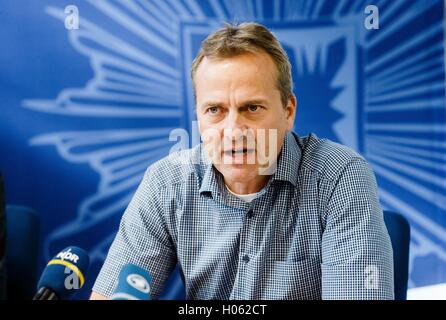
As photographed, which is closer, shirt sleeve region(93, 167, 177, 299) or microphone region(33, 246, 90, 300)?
microphone region(33, 246, 90, 300)

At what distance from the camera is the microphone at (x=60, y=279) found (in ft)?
2.82

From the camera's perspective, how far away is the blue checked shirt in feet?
3.79

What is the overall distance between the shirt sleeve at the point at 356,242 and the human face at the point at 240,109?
17cm

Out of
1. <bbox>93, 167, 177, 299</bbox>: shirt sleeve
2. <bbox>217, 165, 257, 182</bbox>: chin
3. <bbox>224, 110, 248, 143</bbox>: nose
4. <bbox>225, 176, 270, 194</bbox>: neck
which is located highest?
<bbox>224, 110, 248, 143</bbox>: nose

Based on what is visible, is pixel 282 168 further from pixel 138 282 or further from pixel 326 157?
pixel 138 282

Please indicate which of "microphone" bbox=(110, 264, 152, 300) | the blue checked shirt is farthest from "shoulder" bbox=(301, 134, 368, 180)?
"microphone" bbox=(110, 264, 152, 300)

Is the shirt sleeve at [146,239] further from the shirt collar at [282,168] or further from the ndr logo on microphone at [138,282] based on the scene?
the ndr logo on microphone at [138,282]

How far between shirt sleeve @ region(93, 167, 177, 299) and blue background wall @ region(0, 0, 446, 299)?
3cm

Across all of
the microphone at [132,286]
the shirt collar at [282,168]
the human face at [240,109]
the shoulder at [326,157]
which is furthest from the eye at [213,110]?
the microphone at [132,286]

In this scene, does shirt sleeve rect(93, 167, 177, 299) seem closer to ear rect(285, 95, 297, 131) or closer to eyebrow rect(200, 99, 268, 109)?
eyebrow rect(200, 99, 268, 109)

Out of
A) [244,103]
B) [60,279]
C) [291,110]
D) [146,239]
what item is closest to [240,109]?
[244,103]

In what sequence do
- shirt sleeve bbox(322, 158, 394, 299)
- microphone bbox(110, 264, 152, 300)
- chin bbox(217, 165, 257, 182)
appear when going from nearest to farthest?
microphone bbox(110, 264, 152, 300) → shirt sleeve bbox(322, 158, 394, 299) → chin bbox(217, 165, 257, 182)

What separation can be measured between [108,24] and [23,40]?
183 millimetres

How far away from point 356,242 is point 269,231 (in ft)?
0.61
